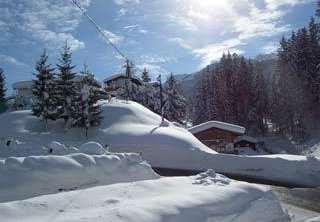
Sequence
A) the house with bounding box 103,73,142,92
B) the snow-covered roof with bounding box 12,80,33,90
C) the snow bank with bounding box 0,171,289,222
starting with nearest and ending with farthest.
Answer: the snow bank with bounding box 0,171,289,222, the snow-covered roof with bounding box 12,80,33,90, the house with bounding box 103,73,142,92

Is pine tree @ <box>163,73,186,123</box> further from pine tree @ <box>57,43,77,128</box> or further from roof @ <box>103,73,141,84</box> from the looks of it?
pine tree @ <box>57,43,77,128</box>

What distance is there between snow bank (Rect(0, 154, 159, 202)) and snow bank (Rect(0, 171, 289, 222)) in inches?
84.9

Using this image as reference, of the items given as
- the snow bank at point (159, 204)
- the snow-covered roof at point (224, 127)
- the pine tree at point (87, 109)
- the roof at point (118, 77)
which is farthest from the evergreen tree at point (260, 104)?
the snow bank at point (159, 204)

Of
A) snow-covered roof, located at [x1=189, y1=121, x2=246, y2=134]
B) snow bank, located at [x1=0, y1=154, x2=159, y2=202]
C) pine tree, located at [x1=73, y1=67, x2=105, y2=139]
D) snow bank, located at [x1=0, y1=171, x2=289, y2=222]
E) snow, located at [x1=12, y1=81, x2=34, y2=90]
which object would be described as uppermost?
snow, located at [x1=12, y1=81, x2=34, y2=90]

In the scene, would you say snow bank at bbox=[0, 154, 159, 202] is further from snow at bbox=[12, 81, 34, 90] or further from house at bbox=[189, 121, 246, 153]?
snow at bbox=[12, 81, 34, 90]

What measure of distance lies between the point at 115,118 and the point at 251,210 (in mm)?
27973

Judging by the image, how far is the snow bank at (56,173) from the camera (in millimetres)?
11086

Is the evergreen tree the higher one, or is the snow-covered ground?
the evergreen tree

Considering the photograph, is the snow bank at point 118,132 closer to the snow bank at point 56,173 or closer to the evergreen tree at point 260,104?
the snow bank at point 56,173

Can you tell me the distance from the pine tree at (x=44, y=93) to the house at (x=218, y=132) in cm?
1398

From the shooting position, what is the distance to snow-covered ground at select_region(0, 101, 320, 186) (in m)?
23.2

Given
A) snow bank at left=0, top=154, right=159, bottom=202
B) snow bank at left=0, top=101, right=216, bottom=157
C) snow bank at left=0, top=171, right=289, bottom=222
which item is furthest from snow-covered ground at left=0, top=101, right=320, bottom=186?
snow bank at left=0, top=171, right=289, bottom=222

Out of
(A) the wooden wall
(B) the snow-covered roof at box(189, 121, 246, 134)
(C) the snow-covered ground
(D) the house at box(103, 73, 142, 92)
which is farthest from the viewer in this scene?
(D) the house at box(103, 73, 142, 92)

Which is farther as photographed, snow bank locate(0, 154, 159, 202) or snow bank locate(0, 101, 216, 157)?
snow bank locate(0, 101, 216, 157)
